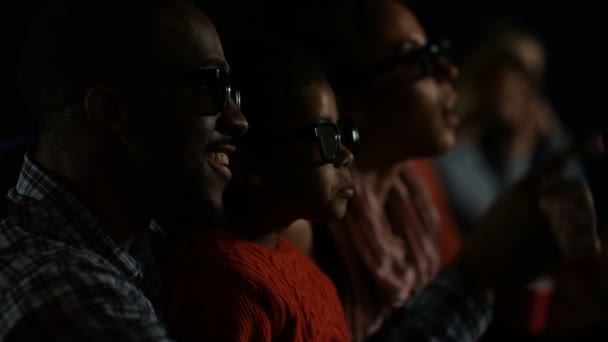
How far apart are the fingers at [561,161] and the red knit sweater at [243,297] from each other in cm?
38

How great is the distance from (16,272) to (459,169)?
1497 mm

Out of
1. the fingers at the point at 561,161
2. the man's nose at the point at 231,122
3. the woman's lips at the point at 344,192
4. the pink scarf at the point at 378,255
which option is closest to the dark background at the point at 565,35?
the pink scarf at the point at 378,255

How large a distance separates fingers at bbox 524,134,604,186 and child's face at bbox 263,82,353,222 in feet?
1.13

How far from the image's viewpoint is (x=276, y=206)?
2.95ft

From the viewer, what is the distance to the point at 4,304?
0.65 metres

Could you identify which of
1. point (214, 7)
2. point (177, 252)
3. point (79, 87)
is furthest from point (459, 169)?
point (79, 87)

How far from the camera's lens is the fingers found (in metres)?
1.09

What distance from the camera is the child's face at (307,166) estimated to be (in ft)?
2.84

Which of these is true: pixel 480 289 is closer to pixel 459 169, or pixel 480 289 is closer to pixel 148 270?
pixel 148 270

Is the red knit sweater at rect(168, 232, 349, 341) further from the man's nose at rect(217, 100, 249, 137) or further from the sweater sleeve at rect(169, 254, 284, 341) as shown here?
the man's nose at rect(217, 100, 249, 137)

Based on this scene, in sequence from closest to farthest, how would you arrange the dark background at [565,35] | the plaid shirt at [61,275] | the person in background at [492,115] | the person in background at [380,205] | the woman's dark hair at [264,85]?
1. the plaid shirt at [61,275]
2. the woman's dark hair at [264,85]
3. the person in background at [380,205]
4. the person in background at [492,115]
5. the dark background at [565,35]

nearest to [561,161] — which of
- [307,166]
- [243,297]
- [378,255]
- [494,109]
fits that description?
[378,255]

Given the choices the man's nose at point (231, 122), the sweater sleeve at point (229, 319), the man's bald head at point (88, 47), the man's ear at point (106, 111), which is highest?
the man's bald head at point (88, 47)

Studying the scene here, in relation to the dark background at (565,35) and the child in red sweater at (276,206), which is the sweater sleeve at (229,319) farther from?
the dark background at (565,35)
